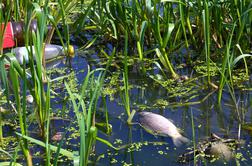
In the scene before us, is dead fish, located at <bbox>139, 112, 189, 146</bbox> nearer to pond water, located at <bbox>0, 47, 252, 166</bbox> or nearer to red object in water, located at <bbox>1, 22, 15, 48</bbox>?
pond water, located at <bbox>0, 47, 252, 166</bbox>

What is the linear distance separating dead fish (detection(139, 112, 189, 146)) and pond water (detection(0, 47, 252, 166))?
0.07 feet

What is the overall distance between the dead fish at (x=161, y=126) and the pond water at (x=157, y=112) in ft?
0.07

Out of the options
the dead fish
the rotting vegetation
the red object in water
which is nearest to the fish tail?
the dead fish

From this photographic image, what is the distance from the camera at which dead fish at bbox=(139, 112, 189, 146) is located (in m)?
1.95

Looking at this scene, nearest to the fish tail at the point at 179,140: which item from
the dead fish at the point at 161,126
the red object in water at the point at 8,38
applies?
the dead fish at the point at 161,126

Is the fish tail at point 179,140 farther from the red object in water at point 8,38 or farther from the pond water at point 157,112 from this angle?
the red object in water at point 8,38

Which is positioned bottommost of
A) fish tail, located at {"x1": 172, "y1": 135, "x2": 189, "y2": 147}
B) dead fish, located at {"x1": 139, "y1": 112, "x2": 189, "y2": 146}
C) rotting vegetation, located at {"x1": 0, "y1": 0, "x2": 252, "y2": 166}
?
fish tail, located at {"x1": 172, "y1": 135, "x2": 189, "y2": 147}

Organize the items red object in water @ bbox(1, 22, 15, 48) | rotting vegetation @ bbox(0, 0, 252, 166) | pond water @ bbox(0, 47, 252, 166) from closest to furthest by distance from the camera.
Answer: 1. pond water @ bbox(0, 47, 252, 166)
2. rotting vegetation @ bbox(0, 0, 252, 166)
3. red object in water @ bbox(1, 22, 15, 48)

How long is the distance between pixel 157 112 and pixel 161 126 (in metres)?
0.20

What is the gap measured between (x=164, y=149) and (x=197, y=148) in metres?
0.11

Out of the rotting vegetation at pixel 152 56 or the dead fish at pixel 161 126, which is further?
the rotting vegetation at pixel 152 56

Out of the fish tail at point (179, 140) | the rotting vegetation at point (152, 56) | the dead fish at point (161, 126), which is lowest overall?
the fish tail at point (179, 140)

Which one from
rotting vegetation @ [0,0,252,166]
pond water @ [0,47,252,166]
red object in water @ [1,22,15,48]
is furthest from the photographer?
red object in water @ [1,22,15,48]

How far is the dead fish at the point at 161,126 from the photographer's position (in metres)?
1.95
